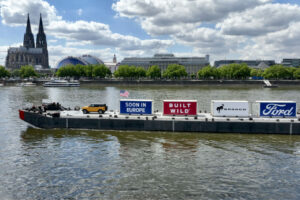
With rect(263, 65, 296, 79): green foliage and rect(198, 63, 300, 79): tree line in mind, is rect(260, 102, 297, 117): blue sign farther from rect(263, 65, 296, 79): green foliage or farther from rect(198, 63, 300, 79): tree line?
rect(263, 65, 296, 79): green foliage

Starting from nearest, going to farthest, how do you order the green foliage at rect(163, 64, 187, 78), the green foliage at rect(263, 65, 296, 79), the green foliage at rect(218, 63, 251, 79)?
1. the green foliage at rect(263, 65, 296, 79)
2. the green foliage at rect(218, 63, 251, 79)
3. the green foliage at rect(163, 64, 187, 78)

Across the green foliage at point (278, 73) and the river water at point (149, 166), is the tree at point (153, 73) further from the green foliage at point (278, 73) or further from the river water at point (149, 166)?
the river water at point (149, 166)

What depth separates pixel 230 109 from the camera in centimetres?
3794

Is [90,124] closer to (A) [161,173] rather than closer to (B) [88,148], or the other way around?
(B) [88,148]

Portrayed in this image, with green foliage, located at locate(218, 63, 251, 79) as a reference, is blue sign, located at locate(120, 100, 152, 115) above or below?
below

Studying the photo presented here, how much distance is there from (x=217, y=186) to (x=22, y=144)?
21.4 meters

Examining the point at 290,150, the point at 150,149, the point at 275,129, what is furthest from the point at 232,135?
the point at 150,149

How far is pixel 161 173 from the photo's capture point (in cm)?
2172

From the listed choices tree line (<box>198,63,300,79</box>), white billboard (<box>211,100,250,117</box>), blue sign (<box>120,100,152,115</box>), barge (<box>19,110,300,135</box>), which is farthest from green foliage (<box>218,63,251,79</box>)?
blue sign (<box>120,100,152,115</box>)

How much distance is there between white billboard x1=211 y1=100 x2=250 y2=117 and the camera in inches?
1484

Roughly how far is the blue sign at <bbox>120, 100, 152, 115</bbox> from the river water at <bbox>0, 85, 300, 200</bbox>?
460cm

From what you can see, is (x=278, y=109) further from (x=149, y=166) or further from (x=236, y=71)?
(x=236, y=71)

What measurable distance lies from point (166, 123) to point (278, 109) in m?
14.6

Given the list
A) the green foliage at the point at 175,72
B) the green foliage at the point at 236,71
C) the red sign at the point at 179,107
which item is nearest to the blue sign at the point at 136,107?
the red sign at the point at 179,107
